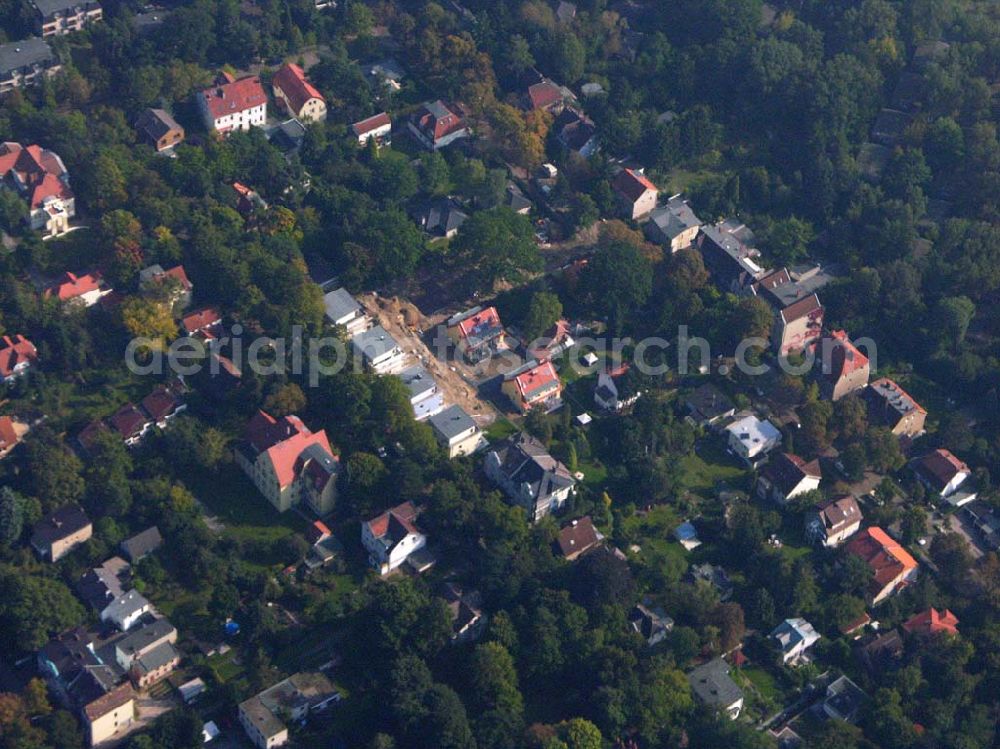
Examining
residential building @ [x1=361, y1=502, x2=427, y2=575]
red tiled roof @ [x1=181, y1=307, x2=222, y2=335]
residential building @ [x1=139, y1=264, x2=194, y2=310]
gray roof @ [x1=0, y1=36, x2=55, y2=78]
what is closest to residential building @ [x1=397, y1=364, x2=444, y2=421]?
residential building @ [x1=361, y1=502, x2=427, y2=575]

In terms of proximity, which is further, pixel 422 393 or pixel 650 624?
→ pixel 422 393

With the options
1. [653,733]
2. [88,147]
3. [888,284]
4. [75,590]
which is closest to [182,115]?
[88,147]

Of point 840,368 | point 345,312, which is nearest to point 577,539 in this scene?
point 345,312

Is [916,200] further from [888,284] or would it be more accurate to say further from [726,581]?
[726,581]

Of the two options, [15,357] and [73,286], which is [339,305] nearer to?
[73,286]

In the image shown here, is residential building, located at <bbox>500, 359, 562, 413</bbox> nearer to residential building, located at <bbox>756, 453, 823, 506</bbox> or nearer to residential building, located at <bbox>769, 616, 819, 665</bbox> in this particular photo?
residential building, located at <bbox>756, 453, 823, 506</bbox>

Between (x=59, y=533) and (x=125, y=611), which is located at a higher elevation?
(x=59, y=533)
